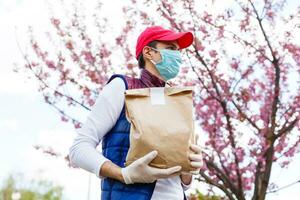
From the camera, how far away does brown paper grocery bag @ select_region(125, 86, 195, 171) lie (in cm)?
194

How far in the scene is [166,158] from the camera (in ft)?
6.36

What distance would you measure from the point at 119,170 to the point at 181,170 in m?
0.22

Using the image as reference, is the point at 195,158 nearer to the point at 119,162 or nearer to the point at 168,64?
the point at 119,162

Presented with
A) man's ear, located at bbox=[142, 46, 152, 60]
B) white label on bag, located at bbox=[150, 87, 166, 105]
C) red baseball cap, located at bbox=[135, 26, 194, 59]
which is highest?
red baseball cap, located at bbox=[135, 26, 194, 59]

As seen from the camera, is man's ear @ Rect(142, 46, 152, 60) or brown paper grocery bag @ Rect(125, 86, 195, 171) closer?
brown paper grocery bag @ Rect(125, 86, 195, 171)

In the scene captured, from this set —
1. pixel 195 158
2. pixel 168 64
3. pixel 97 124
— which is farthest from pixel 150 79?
pixel 195 158

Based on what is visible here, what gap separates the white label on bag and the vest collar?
5.1 inches

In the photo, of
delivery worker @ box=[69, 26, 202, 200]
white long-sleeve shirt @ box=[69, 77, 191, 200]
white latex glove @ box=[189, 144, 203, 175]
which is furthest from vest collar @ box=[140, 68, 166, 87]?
white latex glove @ box=[189, 144, 203, 175]

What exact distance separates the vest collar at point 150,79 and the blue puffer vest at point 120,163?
158 millimetres

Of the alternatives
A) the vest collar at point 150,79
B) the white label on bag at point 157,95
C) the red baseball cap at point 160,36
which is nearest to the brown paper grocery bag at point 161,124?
the white label on bag at point 157,95

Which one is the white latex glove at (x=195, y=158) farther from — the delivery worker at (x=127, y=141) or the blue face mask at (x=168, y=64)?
the blue face mask at (x=168, y=64)

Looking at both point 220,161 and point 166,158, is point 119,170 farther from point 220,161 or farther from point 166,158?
point 220,161

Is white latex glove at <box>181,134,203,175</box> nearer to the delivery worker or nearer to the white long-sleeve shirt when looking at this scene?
the delivery worker

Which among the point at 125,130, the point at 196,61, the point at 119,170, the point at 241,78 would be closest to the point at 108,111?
the point at 125,130
